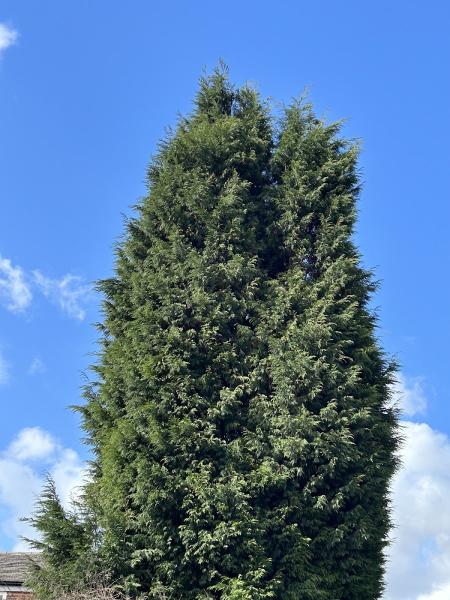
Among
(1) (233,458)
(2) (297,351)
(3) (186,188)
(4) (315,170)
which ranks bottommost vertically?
(1) (233,458)

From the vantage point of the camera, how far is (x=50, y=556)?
46.1ft

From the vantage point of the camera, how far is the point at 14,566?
70.2 feet

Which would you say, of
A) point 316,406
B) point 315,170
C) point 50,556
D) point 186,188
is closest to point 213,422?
point 316,406

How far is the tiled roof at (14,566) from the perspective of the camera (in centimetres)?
1957

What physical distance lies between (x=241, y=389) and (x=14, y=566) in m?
12.0

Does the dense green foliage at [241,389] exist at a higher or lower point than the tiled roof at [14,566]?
higher

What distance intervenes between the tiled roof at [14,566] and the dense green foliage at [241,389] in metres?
6.52

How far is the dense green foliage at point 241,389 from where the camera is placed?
43.3ft

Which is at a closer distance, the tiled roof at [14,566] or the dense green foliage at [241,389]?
the dense green foliage at [241,389]

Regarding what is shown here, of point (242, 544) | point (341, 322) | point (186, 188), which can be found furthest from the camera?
point (186, 188)

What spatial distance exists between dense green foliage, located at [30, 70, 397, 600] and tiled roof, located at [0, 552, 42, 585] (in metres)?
6.52

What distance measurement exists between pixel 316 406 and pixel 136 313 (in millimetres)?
4843

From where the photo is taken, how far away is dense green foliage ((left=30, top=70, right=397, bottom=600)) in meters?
13.2

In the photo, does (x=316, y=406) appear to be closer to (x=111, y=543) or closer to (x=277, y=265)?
(x=277, y=265)
